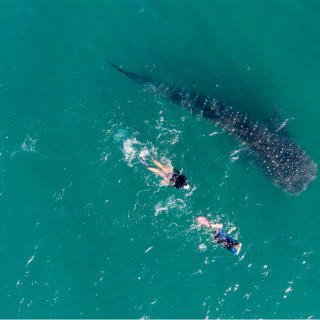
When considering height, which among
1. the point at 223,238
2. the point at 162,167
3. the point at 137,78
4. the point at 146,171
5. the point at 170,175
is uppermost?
the point at 137,78

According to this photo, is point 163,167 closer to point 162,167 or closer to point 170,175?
point 162,167

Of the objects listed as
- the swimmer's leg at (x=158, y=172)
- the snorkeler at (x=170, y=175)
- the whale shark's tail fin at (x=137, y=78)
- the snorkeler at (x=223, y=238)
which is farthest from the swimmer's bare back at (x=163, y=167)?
the whale shark's tail fin at (x=137, y=78)

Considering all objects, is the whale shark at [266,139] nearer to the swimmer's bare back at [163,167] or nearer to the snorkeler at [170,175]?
the swimmer's bare back at [163,167]

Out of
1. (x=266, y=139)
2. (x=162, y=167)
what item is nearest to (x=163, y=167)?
(x=162, y=167)

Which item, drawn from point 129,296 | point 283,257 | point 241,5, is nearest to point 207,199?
point 283,257

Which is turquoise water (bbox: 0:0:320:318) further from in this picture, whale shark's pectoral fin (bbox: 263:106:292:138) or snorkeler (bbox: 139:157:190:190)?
snorkeler (bbox: 139:157:190:190)
